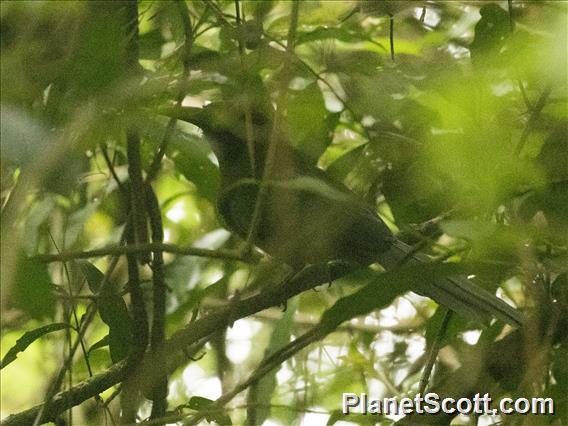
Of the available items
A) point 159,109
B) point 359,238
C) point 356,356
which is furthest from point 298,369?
point 159,109

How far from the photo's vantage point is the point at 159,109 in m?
2.29

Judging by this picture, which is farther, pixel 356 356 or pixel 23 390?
pixel 23 390

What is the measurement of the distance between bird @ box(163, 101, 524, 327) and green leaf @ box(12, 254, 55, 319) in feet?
2.23

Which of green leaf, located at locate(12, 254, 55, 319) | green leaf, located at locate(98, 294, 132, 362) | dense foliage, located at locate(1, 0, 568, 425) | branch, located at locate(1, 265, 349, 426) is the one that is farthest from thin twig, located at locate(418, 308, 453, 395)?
green leaf, located at locate(12, 254, 55, 319)

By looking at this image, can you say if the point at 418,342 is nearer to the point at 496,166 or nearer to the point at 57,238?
the point at 57,238

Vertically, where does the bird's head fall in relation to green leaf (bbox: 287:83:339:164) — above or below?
above

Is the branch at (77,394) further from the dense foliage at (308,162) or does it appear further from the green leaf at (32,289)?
the green leaf at (32,289)

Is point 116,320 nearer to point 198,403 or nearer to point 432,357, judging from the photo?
point 198,403

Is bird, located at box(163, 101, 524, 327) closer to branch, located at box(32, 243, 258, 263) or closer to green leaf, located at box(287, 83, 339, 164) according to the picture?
green leaf, located at box(287, 83, 339, 164)

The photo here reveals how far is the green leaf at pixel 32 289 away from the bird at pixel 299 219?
0.68 m

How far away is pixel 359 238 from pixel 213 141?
0.84 m

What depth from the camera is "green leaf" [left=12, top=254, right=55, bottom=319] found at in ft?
5.23

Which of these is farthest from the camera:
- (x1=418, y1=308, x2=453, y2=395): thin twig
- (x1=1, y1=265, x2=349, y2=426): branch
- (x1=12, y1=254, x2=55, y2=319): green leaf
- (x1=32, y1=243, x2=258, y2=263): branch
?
(x1=418, y1=308, x2=453, y2=395): thin twig

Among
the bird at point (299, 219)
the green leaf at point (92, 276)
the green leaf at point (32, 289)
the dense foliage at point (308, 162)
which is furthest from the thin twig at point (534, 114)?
the green leaf at point (92, 276)
